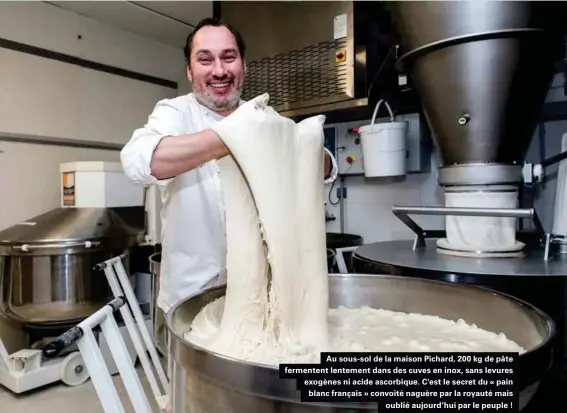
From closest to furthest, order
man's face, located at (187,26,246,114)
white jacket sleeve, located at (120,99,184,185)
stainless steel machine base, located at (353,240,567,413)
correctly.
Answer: white jacket sleeve, located at (120,99,184,185) → stainless steel machine base, located at (353,240,567,413) → man's face, located at (187,26,246,114)

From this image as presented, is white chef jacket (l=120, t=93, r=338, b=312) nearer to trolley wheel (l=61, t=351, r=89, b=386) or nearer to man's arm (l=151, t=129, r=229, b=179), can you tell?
man's arm (l=151, t=129, r=229, b=179)

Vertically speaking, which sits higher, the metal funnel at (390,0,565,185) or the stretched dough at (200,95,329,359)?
the metal funnel at (390,0,565,185)

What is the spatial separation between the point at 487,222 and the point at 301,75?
1.27 meters

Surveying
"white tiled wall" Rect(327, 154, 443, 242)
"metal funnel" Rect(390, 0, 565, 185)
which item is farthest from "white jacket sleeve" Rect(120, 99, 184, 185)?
"white tiled wall" Rect(327, 154, 443, 242)

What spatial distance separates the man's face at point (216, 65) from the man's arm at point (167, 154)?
13.2 inches

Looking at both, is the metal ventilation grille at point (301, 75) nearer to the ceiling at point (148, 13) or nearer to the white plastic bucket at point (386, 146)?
the white plastic bucket at point (386, 146)

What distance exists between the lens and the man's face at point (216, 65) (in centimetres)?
127

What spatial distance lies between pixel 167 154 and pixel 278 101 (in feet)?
5.52

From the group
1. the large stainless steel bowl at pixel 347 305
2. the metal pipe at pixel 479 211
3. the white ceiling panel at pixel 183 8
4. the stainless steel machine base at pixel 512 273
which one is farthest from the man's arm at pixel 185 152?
the white ceiling panel at pixel 183 8

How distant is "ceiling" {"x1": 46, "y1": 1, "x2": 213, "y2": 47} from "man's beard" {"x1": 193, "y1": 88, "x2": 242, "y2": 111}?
2153mm

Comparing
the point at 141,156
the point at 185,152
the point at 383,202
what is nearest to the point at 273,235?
the point at 185,152

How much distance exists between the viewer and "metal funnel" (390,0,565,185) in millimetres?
1481

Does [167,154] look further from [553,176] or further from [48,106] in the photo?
[48,106]

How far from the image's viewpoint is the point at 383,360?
1.88ft
